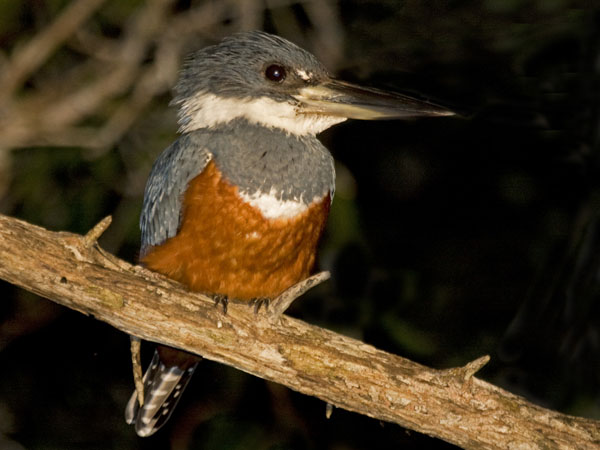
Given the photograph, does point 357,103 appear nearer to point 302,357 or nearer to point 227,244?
point 227,244

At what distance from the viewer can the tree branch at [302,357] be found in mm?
2510

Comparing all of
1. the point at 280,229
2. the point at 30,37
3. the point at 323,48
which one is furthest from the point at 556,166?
the point at 30,37

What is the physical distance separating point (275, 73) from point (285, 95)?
0.32 feet

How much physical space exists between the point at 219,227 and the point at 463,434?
3.75ft

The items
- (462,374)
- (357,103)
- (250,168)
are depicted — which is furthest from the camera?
(357,103)

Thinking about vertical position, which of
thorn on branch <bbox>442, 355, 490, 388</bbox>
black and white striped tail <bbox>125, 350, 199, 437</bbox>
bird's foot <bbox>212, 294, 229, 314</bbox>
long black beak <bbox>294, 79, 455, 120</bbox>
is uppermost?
long black beak <bbox>294, 79, 455, 120</bbox>

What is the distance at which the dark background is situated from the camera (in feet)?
14.8

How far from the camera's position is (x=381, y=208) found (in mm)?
5156

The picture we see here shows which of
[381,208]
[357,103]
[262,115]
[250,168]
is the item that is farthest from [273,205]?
[381,208]

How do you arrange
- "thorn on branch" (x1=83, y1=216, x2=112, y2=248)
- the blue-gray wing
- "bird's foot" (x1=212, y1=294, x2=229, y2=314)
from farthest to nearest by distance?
1. the blue-gray wing
2. "bird's foot" (x1=212, y1=294, x2=229, y2=314)
3. "thorn on branch" (x1=83, y1=216, x2=112, y2=248)

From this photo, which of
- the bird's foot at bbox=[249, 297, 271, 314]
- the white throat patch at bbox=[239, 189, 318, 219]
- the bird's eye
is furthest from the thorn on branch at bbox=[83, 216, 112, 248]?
the bird's eye

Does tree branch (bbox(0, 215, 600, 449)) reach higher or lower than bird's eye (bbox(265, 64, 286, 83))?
lower

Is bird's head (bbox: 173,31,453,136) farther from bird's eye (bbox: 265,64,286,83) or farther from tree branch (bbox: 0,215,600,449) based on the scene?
tree branch (bbox: 0,215,600,449)

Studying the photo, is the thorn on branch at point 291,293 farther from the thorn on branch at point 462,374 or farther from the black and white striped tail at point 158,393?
the black and white striped tail at point 158,393
